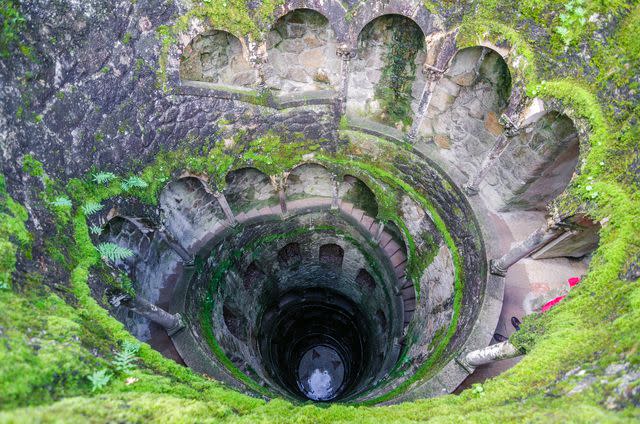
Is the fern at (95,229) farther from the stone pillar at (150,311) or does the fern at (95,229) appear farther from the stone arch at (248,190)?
the stone arch at (248,190)

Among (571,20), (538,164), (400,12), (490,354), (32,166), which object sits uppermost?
(400,12)

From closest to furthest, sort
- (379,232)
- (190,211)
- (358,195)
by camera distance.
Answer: (190,211) → (379,232) → (358,195)

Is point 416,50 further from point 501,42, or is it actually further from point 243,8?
point 243,8

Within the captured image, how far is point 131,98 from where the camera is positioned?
392 inches

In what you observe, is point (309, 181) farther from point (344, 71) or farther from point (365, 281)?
point (365, 281)

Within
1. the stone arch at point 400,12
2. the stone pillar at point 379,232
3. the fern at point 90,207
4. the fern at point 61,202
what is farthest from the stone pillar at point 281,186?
the fern at point 61,202

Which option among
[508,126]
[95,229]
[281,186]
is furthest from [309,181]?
[95,229]

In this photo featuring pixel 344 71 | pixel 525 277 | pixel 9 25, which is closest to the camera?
pixel 9 25

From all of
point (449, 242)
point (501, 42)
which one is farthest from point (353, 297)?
point (501, 42)

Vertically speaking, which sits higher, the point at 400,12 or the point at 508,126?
the point at 400,12

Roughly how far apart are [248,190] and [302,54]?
574 cm

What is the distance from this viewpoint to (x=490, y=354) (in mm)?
8781

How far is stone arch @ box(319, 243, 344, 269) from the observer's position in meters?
17.9

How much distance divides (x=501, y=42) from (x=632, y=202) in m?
5.35
